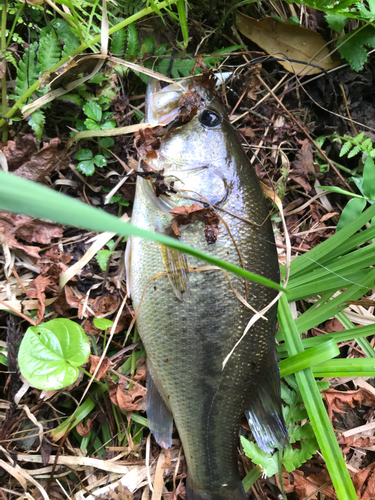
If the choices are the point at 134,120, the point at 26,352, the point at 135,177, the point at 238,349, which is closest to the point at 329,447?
the point at 238,349

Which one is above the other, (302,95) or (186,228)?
(302,95)

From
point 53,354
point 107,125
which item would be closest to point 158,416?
point 53,354

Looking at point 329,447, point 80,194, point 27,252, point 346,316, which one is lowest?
point 329,447

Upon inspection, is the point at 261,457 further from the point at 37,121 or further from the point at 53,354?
the point at 37,121

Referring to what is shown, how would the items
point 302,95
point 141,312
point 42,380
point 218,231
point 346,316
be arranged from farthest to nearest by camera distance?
point 302,95, point 346,316, point 141,312, point 218,231, point 42,380

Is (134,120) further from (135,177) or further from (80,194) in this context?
(80,194)
